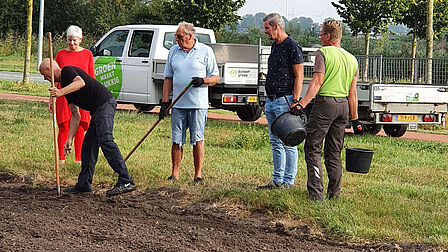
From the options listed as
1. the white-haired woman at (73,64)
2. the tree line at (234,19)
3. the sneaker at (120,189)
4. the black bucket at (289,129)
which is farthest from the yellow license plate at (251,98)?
the black bucket at (289,129)

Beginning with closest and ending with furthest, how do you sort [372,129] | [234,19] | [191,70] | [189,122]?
[191,70] → [189,122] → [372,129] → [234,19]

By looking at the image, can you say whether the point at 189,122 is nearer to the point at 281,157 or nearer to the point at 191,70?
the point at 191,70

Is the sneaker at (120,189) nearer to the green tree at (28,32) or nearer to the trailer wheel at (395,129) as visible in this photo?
the trailer wheel at (395,129)

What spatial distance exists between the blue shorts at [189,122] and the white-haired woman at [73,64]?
57.6 inches

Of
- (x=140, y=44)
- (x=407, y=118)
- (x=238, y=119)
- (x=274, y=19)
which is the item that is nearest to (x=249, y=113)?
(x=238, y=119)

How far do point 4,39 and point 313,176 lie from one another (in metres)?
45.2

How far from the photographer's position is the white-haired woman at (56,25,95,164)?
8898 mm

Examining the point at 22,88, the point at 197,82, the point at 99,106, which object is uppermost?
the point at 197,82

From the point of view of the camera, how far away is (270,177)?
8953mm

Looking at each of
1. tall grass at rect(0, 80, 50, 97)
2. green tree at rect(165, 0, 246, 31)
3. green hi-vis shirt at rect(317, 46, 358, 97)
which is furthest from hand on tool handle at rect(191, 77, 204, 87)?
green tree at rect(165, 0, 246, 31)

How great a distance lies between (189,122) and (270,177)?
130cm

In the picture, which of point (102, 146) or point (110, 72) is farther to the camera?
point (110, 72)

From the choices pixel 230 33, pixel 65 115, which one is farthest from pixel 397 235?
pixel 230 33

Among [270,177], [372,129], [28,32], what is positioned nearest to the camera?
[270,177]
